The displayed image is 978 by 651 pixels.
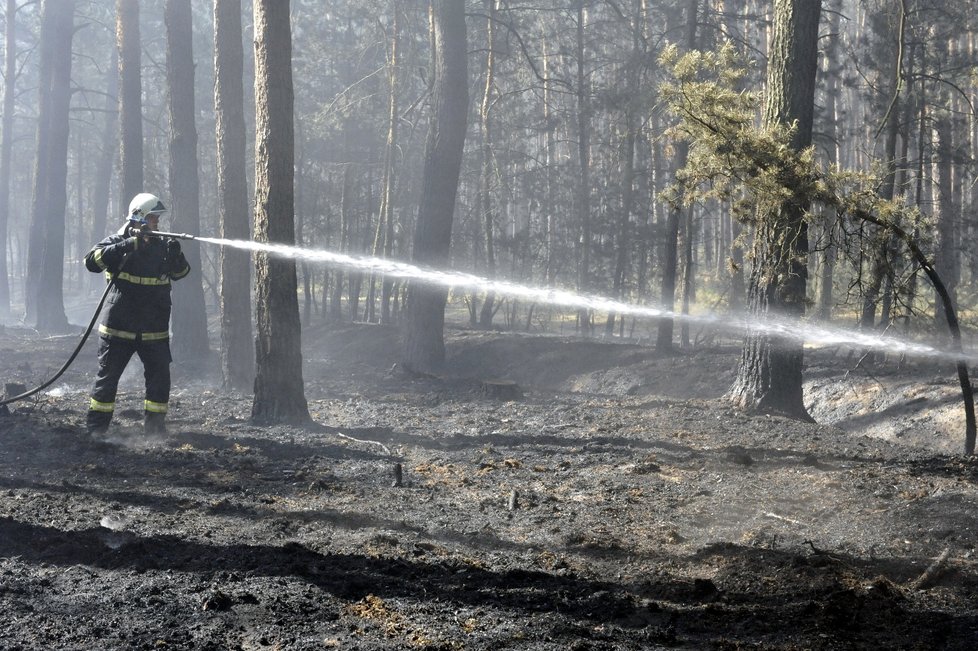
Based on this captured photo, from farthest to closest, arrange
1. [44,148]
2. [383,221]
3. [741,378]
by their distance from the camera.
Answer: [44,148] → [383,221] → [741,378]

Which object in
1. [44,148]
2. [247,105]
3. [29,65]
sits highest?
[29,65]

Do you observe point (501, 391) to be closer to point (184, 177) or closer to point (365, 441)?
point (365, 441)

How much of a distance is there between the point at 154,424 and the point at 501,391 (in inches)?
216

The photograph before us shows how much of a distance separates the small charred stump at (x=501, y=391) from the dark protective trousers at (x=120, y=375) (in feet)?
17.2

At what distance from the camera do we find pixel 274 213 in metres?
10.5

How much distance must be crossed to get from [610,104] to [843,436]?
39.9ft

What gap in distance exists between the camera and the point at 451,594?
4730 mm

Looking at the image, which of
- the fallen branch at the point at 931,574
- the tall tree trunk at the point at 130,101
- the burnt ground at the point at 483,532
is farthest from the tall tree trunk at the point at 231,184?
the fallen branch at the point at 931,574

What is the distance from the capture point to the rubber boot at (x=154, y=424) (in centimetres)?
958

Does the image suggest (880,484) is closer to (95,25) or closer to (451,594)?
(451,594)

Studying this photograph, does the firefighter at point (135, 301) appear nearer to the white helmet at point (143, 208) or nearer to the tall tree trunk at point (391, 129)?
the white helmet at point (143, 208)

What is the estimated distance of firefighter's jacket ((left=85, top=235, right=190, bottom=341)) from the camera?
9.07m

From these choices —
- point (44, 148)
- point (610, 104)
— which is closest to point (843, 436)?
point (610, 104)

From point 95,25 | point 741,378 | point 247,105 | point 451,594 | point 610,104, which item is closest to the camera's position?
point 451,594
